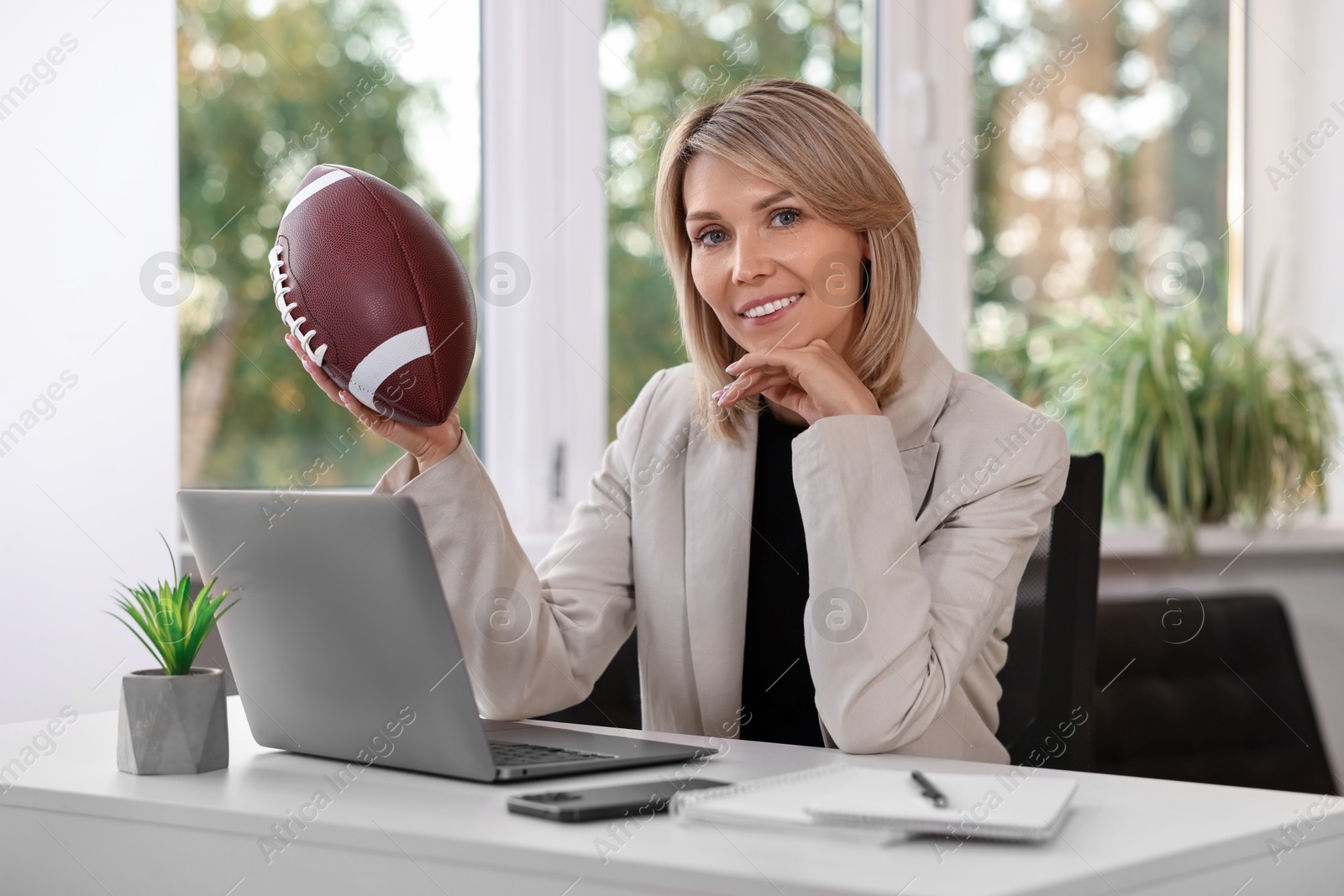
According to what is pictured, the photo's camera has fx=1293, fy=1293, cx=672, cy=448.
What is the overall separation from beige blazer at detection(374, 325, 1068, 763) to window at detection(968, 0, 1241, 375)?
1.56m

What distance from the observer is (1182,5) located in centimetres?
314

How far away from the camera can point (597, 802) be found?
0.84 meters

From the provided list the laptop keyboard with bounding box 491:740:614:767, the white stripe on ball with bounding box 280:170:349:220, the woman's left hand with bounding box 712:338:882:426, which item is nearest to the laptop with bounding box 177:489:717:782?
the laptop keyboard with bounding box 491:740:614:767

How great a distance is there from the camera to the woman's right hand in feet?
4.00

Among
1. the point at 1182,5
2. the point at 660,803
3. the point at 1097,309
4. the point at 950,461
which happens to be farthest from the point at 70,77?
the point at 1182,5

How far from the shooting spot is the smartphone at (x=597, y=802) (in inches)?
32.3

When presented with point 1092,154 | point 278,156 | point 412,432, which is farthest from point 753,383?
point 1092,154

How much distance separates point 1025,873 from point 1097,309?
246 cm

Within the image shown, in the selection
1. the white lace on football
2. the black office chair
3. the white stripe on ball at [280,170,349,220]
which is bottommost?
the black office chair

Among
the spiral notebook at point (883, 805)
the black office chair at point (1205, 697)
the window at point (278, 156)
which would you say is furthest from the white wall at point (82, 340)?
the black office chair at point (1205, 697)

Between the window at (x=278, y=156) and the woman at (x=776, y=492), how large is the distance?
837mm

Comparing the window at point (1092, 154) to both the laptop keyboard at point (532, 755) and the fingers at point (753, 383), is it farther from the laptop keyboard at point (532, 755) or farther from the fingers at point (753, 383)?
the laptop keyboard at point (532, 755)

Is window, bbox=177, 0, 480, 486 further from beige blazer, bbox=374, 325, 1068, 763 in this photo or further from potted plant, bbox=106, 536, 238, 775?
potted plant, bbox=106, 536, 238, 775

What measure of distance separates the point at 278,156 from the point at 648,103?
2.24 ft
